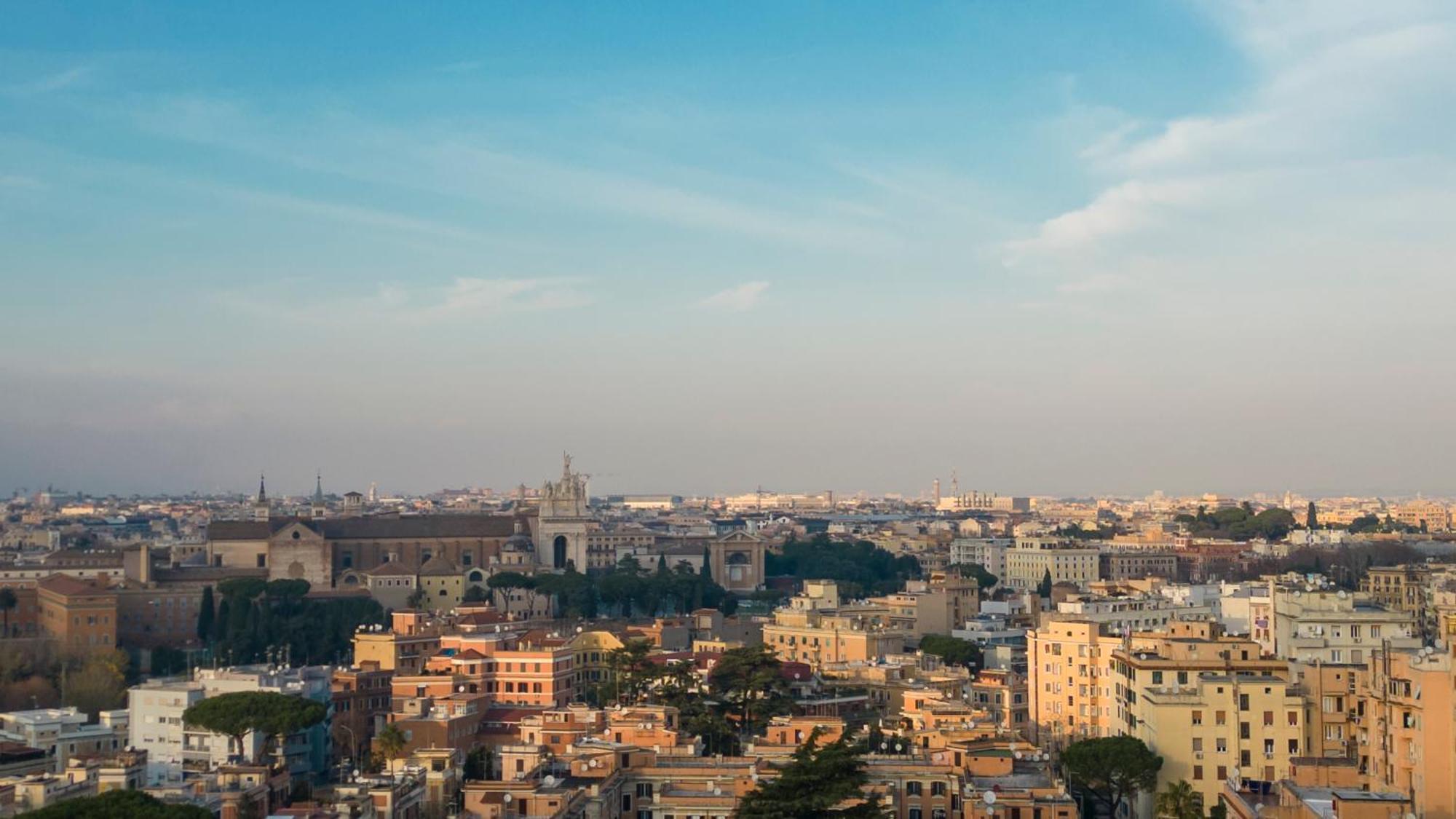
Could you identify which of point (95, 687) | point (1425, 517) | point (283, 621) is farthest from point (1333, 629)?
point (1425, 517)

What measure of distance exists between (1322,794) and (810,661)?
987 inches

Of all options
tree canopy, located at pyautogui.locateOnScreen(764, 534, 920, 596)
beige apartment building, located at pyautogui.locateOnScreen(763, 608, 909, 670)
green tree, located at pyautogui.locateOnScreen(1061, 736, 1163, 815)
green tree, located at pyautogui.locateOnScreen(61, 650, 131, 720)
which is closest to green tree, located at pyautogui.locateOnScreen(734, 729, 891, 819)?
green tree, located at pyautogui.locateOnScreen(1061, 736, 1163, 815)

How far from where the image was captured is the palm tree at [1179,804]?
23.8 m

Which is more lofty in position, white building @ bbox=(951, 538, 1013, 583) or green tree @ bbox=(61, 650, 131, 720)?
white building @ bbox=(951, 538, 1013, 583)

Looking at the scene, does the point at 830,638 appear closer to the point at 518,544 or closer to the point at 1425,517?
the point at 518,544

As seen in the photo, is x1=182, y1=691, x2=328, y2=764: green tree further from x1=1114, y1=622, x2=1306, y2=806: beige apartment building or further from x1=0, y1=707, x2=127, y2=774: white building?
x1=1114, y1=622, x2=1306, y2=806: beige apartment building

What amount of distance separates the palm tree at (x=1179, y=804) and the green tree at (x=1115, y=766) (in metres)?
0.62

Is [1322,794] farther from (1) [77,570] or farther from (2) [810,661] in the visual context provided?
(1) [77,570]

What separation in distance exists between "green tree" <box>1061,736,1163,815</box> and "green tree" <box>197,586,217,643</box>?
118 feet

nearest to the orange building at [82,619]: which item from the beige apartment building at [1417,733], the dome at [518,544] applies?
the dome at [518,544]

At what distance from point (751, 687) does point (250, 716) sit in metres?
9.10

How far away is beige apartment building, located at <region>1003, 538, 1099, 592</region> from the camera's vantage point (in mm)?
77375

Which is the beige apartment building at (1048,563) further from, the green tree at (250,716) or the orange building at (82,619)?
the green tree at (250,716)

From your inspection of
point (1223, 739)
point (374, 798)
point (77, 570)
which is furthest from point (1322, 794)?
point (77, 570)
